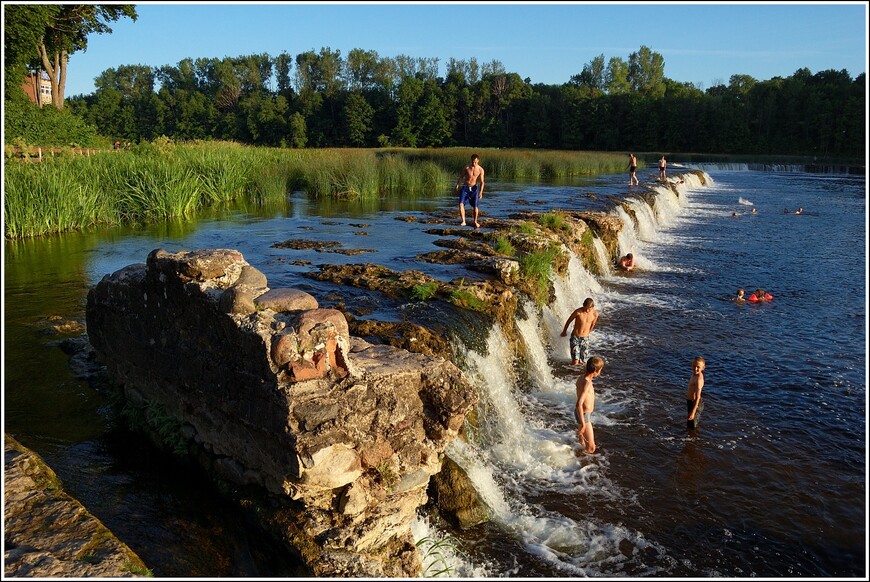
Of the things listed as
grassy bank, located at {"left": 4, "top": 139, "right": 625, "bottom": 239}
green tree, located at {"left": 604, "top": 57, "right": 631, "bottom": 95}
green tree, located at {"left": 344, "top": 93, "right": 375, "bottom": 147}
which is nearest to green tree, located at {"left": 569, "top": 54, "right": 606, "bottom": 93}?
green tree, located at {"left": 604, "top": 57, "right": 631, "bottom": 95}

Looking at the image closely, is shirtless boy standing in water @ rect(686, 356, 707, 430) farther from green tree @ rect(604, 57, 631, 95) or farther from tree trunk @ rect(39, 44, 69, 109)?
green tree @ rect(604, 57, 631, 95)

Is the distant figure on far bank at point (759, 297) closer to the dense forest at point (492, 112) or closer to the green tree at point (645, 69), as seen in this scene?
the dense forest at point (492, 112)

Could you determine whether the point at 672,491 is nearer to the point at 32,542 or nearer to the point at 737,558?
the point at 737,558

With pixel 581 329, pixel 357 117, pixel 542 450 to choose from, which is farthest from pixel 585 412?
pixel 357 117

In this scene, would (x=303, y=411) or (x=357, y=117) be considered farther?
(x=357, y=117)

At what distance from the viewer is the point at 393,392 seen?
5371 millimetres

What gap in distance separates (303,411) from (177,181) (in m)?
17.9

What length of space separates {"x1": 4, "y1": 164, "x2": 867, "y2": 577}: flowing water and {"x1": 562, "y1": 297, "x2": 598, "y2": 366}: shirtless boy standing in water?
32cm

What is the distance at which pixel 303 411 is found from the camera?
487 cm

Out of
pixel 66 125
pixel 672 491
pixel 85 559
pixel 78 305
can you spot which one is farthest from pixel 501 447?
pixel 66 125

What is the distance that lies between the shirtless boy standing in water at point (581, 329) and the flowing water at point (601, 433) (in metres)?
0.32

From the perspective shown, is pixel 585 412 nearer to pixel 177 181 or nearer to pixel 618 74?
pixel 177 181

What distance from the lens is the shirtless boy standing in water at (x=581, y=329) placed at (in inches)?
406

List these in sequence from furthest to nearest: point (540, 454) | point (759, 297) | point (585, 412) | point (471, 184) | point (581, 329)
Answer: point (471, 184) < point (759, 297) < point (581, 329) < point (585, 412) < point (540, 454)
